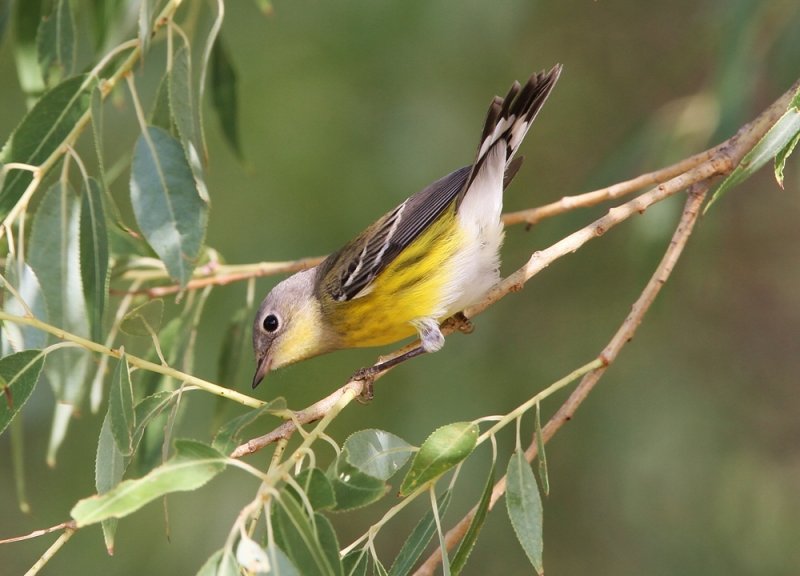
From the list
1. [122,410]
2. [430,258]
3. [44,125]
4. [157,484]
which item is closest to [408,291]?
[430,258]

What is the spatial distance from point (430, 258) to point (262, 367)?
800mm

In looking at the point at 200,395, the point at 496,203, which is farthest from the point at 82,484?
the point at 496,203

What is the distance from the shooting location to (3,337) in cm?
251

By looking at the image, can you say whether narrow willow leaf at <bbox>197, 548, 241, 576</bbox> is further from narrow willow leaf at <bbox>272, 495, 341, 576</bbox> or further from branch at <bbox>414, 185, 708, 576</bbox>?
branch at <bbox>414, 185, 708, 576</bbox>

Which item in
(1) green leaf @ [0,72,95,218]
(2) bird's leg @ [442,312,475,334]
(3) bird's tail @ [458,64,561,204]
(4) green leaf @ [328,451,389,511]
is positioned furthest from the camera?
(2) bird's leg @ [442,312,475,334]

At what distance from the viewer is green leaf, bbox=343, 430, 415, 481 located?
1.89 m

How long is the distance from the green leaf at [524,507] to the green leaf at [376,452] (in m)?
0.20

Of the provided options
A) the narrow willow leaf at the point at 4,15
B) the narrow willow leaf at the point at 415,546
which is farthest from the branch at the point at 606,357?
the narrow willow leaf at the point at 4,15

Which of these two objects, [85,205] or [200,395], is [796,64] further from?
[200,395]

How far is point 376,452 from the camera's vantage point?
1937 mm

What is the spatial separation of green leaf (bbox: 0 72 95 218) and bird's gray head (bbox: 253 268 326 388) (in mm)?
1493

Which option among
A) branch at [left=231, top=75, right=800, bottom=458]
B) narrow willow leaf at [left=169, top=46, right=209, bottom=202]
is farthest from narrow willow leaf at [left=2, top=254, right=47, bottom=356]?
branch at [left=231, top=75, right=800, bottom=458]

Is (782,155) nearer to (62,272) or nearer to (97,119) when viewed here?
(97,119)

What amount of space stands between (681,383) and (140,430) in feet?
13.4
